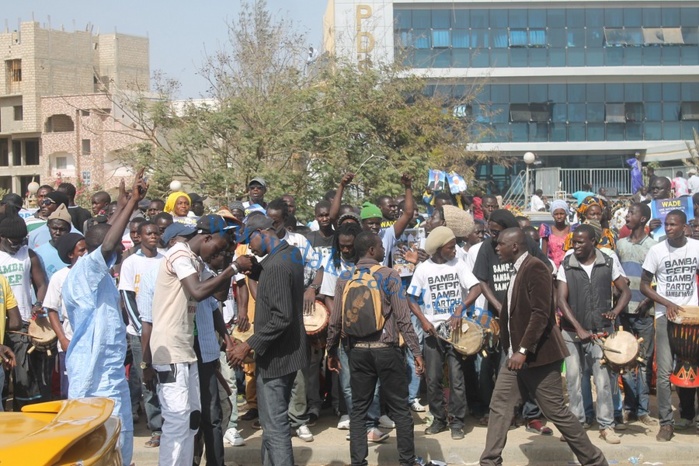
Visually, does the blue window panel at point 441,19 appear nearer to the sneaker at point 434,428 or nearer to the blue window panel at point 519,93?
the blue window panel at point 519,93

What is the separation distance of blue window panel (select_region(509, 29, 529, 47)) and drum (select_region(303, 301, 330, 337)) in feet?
118

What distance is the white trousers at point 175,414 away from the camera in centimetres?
628

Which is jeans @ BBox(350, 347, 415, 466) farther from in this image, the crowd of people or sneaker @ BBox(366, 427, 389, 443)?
sneaker @ BBox(366, 427, 389, 443)

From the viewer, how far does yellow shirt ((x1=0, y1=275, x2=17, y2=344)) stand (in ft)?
23.9

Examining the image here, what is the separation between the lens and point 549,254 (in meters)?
11.2

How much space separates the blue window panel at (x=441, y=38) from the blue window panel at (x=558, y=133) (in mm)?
6741

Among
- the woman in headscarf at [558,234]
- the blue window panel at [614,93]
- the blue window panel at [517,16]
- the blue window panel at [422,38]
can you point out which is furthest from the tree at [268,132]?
the blue window panel at [614,93]

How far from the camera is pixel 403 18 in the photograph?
4153cm

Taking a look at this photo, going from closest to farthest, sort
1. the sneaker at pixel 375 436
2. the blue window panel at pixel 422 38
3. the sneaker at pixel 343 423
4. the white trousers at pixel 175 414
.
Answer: the white trousers at pixel 175 414 < the sneaker at pixel 375 436 < the sneaker at pixel 343 423 < the blue window panel at pixel 422 38

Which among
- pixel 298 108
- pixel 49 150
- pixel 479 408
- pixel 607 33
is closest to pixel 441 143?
pixel 298 108

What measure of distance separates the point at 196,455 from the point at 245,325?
161cm

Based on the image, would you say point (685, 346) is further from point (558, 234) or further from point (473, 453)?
point (558, 234)

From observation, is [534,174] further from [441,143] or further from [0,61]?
[0,61]

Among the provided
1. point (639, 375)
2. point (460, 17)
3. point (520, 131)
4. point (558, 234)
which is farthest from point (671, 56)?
point (639, 375)
